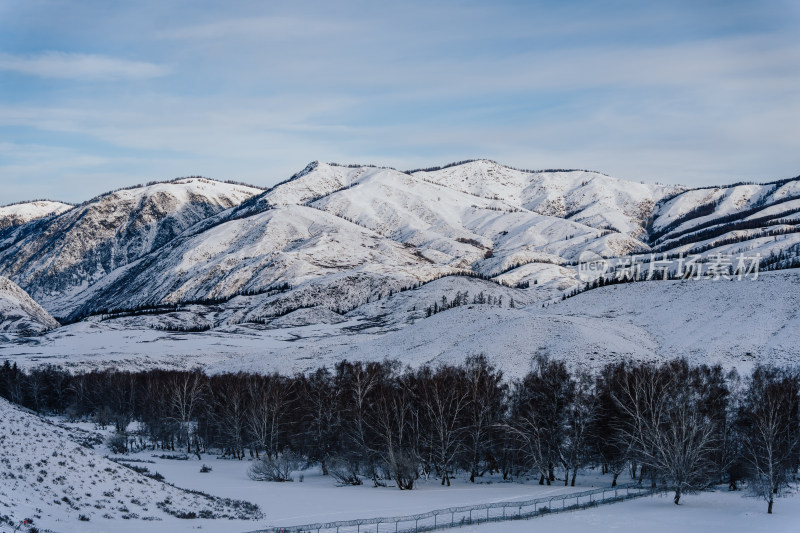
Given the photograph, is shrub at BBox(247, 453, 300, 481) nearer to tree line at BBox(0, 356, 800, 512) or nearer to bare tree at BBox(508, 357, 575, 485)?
tree line at BBox(0, 356, 800, 512)

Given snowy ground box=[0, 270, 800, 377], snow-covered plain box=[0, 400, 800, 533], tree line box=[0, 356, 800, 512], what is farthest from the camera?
snowy ground box=[0, 270, 800, 377]

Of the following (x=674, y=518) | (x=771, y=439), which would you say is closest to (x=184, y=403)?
(x=674, y=518)

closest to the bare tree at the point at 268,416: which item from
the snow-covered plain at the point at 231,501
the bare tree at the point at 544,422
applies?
the snow-covered plain at the point at 231,501

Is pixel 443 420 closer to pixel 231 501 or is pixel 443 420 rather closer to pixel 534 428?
pixel 534 428

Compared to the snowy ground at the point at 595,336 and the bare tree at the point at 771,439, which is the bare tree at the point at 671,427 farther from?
the snowy ground at the point at 595,336

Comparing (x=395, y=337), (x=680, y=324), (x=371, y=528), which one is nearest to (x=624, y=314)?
(x=680, y=324)

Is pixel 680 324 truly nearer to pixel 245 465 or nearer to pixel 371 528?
pixel 245 465

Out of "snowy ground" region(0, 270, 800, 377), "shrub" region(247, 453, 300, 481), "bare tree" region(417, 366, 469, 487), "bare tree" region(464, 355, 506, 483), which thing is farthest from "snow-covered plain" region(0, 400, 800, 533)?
"snowy ground" region(0, 270, 800, 377)
